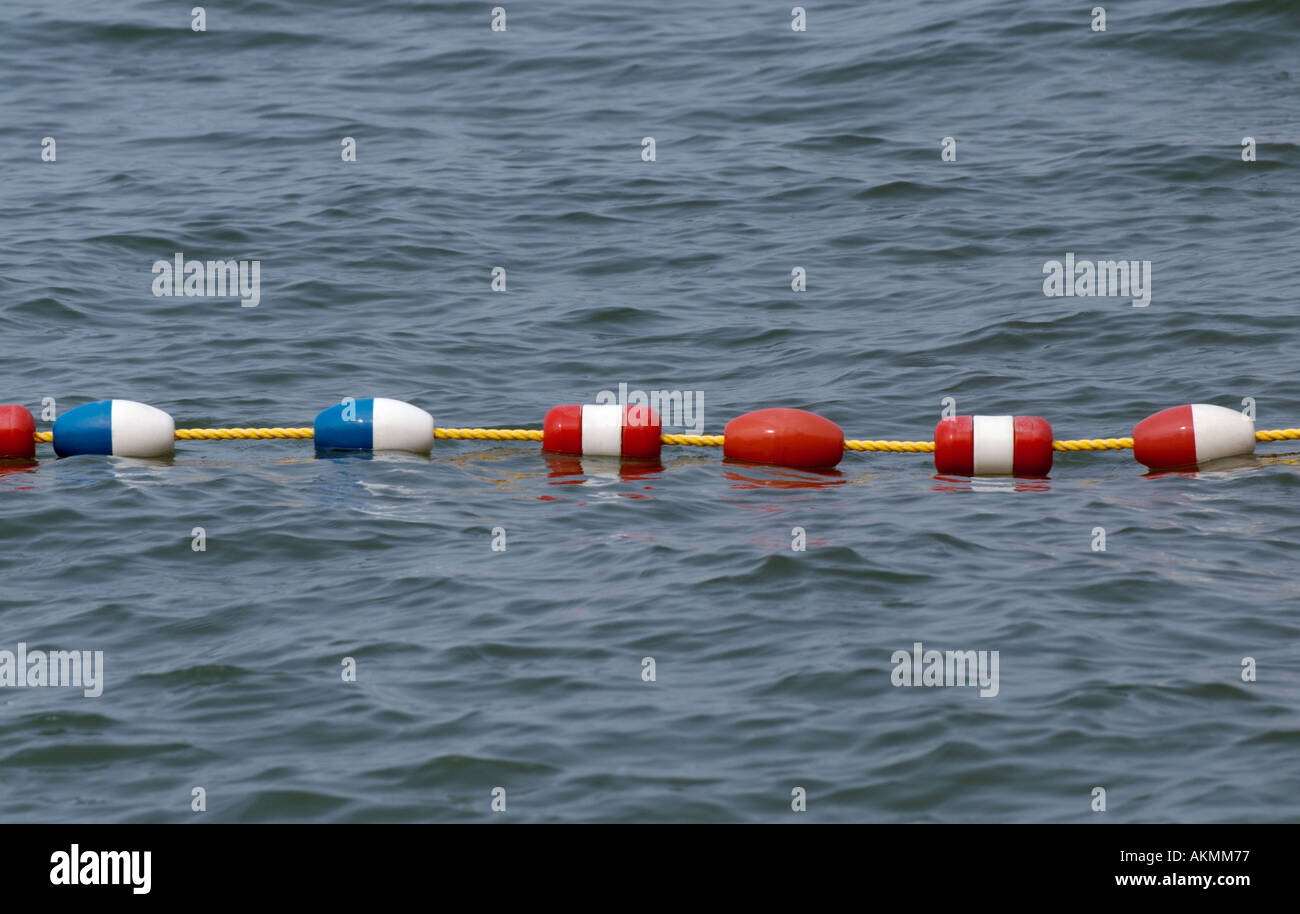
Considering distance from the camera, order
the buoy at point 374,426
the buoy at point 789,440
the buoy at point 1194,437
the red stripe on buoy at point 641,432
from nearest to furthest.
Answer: the buoy at point 1194,437 → the buoy at point 789,440 → the red stripe on buoy at point 641,432 → the buoy at point 374,426

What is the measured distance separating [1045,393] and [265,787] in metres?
5.85

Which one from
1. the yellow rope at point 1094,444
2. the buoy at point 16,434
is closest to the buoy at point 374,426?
the buoy at point 16,434

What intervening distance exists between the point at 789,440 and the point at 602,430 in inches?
38.9

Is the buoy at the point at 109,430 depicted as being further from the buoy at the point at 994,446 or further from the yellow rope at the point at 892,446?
the buoy at the point at 994,446

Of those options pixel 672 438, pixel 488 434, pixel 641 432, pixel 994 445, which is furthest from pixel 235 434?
pixel 994 445

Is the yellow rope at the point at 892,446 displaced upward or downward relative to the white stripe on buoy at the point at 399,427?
downward

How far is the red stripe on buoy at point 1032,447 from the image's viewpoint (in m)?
8.03

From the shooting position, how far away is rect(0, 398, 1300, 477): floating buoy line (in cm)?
805

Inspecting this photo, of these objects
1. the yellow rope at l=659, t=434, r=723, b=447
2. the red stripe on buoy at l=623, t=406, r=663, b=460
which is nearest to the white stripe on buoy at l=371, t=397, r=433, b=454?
the red stripe on buoy at l=623, t=406, r=663, b=460

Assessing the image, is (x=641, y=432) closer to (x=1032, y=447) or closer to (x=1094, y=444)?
(x=1032, y=447)

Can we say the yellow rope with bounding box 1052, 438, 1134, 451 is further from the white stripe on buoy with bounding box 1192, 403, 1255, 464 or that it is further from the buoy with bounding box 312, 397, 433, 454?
the buoy with bounding box 312, 397, 433, 454

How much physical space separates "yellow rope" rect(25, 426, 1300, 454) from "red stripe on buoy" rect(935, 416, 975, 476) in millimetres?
83

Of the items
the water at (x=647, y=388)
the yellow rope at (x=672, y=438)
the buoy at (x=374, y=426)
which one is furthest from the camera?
the buoy at (x=374, y=426)

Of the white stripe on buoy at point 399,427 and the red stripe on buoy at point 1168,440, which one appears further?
the white stripe on buoy at point 399,427
